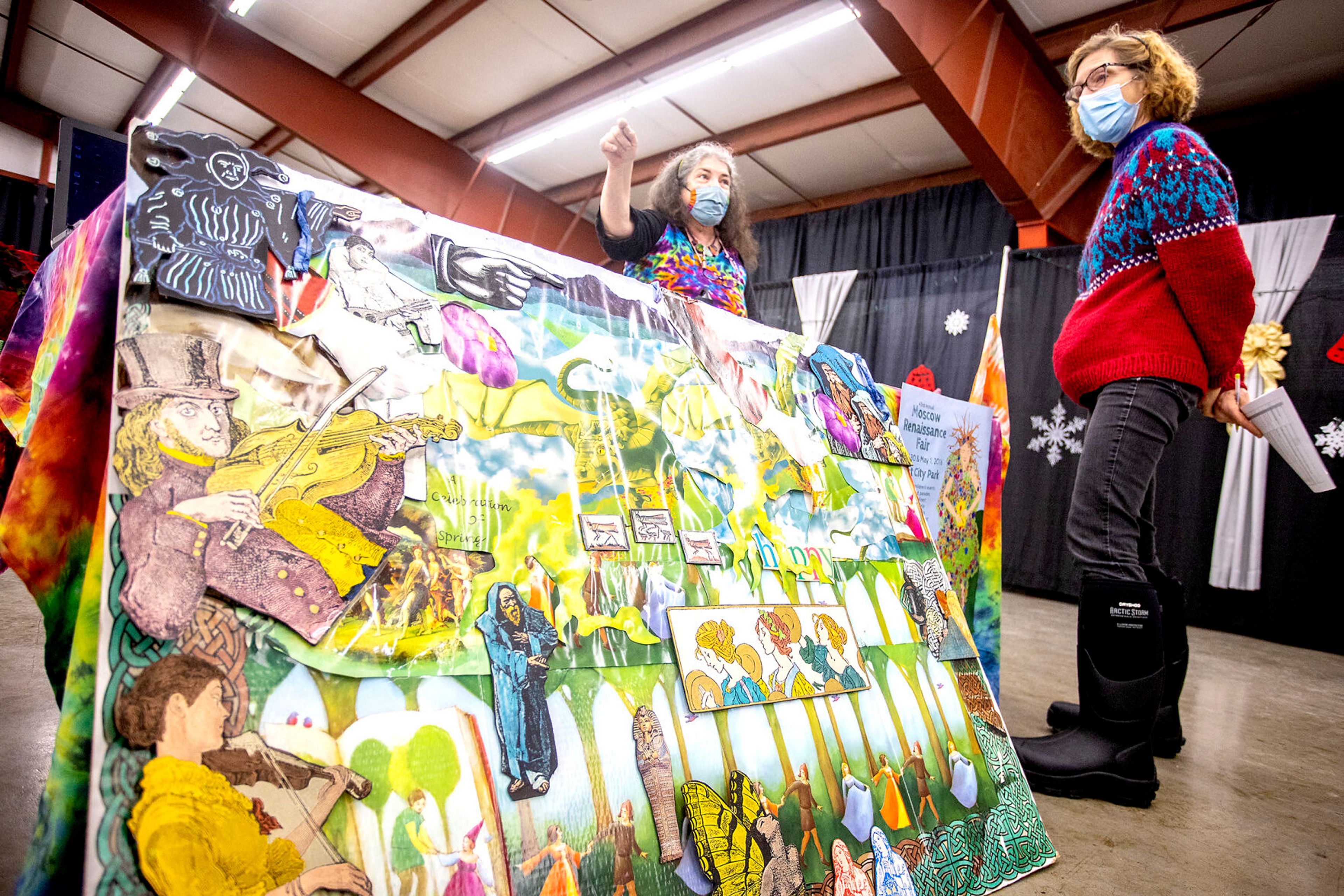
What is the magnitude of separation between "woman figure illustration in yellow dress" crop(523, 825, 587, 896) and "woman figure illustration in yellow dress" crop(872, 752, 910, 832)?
35 cm

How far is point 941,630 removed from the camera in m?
0.97

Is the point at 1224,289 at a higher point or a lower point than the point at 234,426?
higher

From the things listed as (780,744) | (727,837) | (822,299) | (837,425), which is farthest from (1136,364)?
(822,299)

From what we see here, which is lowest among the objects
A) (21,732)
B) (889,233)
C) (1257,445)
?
(21,732)

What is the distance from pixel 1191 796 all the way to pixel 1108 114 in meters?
1.19

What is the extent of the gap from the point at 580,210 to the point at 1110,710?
5993 mm

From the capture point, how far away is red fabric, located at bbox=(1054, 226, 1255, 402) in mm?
1116

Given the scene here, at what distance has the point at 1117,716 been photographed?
115 cm

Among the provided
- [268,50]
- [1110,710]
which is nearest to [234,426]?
[1110,710]

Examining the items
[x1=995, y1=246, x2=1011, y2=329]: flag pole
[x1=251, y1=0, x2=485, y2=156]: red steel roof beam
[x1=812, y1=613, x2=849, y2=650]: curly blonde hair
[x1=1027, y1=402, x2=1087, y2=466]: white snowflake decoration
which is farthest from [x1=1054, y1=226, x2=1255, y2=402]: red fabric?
[x1=251, y1=0, x2=485, y2=156]: red steel roof beam

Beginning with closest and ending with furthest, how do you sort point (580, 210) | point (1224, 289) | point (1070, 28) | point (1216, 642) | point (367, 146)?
point (1224, 289), point (1216, 642), point (1070, 28), point (367, 146), point (580, 210)

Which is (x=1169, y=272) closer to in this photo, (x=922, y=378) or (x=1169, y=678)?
(x=1169, y=678)

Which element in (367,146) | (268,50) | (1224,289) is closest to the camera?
(1224,289)

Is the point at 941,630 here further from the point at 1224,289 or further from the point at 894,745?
the point at 1224,289
